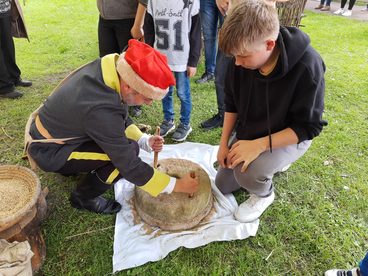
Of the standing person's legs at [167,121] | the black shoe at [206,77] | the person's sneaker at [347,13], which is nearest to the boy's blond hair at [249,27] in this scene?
the standing person's legs at [167,121]

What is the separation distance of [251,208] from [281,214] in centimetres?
24

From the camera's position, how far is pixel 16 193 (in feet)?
5.74

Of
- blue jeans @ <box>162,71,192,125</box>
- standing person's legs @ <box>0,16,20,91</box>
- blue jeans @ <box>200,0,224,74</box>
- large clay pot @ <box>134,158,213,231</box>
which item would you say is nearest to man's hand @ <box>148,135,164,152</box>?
large clay pot @ <box>134,158,213,231</box>

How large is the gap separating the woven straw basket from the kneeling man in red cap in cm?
13

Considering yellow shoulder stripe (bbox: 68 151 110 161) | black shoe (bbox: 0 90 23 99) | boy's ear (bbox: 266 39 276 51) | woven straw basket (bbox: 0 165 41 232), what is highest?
boy's ear (bbox: 266 39 276 51)

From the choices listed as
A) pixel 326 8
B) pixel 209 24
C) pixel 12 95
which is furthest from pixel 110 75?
pixel 326 8

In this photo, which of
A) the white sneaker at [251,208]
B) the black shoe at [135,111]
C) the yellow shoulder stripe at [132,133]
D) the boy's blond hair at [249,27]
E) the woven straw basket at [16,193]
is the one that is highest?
the boy's blond hair at [249,27]

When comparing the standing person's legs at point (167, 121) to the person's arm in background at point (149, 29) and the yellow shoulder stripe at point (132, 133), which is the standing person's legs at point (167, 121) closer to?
the person's arm in background at point (149, 29)

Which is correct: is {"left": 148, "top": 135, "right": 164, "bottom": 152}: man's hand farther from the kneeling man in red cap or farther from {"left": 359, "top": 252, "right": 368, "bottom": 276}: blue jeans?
{"left": 359, "top": 252, "right": 368, "bottom": 276}: blue jeans

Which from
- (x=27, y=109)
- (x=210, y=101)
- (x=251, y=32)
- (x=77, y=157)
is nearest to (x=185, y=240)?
(x=77, y=157)

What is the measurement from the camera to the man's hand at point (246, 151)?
1.85 m

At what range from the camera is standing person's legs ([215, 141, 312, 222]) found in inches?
73.4

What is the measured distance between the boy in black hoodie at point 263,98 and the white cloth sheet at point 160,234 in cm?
8

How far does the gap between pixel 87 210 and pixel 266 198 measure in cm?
121
